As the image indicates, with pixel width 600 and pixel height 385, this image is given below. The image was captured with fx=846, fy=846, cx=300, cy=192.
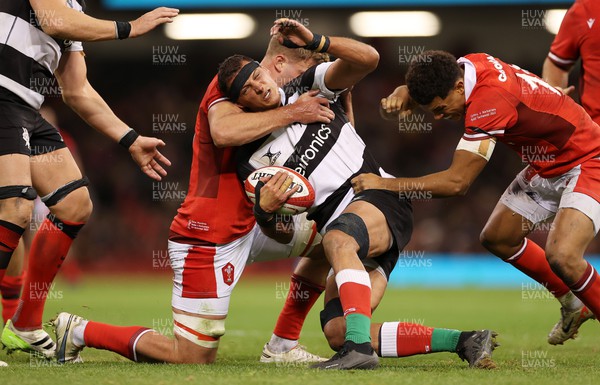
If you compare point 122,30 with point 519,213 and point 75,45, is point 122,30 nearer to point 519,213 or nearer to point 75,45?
point 75,45

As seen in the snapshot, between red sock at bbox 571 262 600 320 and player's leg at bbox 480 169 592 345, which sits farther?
player's leg at bbox 480 169 592 345

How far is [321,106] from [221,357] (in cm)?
192

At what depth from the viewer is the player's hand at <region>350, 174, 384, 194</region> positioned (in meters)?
5.12

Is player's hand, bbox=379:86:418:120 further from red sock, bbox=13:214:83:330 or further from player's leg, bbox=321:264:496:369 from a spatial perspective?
red sock, bbox=13:214:83:330

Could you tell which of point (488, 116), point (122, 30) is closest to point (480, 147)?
point (488, 116)

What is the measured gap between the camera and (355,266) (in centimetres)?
468

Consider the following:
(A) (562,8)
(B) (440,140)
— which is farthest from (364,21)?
(A) (562,8)

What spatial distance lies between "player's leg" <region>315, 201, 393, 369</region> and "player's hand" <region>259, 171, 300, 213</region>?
1.04ft

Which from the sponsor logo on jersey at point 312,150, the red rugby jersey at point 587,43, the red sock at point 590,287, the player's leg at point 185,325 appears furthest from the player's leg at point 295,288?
the red rugby jersey at point 587,43

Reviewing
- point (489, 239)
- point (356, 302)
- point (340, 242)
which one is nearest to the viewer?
point (356, 302)

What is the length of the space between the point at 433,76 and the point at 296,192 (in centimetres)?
111

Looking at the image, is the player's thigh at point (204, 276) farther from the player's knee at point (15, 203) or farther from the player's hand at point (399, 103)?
the player's hand at point (399, 103)

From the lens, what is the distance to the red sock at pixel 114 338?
5.21 m

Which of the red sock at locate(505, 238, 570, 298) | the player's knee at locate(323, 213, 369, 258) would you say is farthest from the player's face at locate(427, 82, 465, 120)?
the red sock at locate(505, 238, 570, 298)
